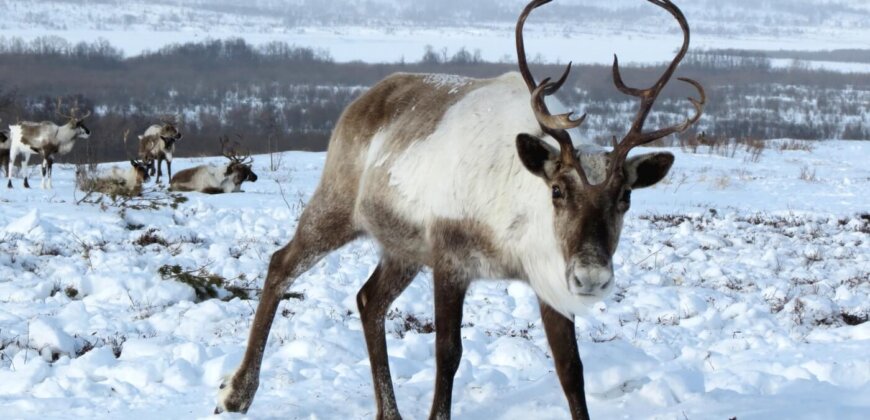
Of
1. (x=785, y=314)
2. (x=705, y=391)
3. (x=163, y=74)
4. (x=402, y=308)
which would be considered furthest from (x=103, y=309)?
(x=163, y=74)

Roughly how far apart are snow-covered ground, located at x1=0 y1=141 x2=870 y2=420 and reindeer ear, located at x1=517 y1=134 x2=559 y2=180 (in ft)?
2.32

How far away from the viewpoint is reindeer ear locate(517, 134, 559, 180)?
3.25m

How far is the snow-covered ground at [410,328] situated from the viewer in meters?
4.15

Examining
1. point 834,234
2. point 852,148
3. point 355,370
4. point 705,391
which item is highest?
point 705,391

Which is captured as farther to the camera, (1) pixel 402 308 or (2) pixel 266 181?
(2) pixel 266 181

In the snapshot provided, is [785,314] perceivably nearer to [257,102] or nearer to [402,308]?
[402,308]

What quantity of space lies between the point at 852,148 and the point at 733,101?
240 ft

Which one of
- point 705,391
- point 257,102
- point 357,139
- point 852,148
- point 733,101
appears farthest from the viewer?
point 733,101

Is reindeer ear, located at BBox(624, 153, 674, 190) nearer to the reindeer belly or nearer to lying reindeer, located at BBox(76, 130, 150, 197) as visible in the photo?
the reindeer belly

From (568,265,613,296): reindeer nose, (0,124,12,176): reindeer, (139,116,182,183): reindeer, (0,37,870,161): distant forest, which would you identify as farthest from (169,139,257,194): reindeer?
(0,37,870,161): distant forest

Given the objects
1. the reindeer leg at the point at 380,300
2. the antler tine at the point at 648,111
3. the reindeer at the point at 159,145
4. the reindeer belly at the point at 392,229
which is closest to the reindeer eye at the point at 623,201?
the antler tine at the point at 648,111

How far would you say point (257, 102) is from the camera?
276 feet

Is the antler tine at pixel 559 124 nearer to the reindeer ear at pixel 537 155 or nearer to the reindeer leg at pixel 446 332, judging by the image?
the reindeer ear at pixel 537 155

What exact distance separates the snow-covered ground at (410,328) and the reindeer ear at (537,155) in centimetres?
71
